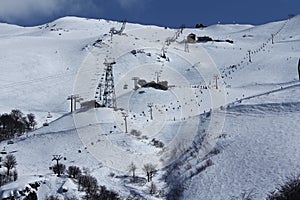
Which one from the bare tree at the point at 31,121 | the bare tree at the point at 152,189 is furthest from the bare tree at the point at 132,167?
the bare tree at the point at 31,121

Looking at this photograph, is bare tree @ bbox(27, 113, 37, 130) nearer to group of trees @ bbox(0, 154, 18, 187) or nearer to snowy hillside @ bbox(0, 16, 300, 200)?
snowy hillside @ bbox(0, 16, 300, 200)

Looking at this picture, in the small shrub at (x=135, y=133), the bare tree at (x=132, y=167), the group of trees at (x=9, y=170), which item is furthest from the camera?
the small shrub at (x=135, y=133)

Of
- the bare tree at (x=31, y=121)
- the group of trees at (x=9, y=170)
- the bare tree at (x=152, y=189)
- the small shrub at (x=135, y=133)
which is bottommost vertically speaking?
the bare tree at (x=152, y=189)

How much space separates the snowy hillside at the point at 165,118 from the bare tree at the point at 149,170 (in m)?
0.43

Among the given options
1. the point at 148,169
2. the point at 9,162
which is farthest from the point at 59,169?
the point at 148,169

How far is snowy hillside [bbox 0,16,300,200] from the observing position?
99.6 feet

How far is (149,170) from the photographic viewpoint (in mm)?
33781

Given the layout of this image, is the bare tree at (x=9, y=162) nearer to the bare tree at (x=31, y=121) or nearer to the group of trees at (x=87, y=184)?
the group of trees at (x=87, y=184)

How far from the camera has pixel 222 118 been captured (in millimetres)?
39594

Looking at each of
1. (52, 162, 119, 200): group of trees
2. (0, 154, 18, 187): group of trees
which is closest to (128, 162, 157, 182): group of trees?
(52, 162, 119, 200): group of trees

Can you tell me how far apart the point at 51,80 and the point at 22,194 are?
51452 millimetres

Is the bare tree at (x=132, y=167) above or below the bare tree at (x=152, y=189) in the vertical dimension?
above

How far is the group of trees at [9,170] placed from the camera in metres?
32.8

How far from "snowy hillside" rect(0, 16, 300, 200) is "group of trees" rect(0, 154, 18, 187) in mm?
619
